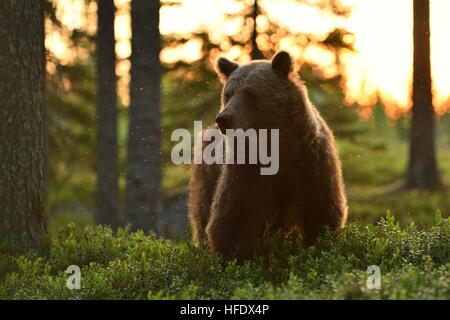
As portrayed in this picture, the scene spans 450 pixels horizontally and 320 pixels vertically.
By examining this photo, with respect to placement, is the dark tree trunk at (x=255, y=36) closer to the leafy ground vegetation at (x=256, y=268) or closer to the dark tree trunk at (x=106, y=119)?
the dark tree trunk at (x=106, y=119)

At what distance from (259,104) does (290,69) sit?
59cm

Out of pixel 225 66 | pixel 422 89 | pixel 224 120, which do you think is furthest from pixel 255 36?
pixel 224 120

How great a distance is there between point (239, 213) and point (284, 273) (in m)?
0.89

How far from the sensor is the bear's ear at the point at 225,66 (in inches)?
299

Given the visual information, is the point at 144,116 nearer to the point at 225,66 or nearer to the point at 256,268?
the point at 225,66

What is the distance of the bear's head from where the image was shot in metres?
6.80

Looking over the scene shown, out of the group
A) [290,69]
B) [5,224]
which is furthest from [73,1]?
[290,69]

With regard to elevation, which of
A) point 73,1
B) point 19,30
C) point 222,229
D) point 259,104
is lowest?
point 222,229

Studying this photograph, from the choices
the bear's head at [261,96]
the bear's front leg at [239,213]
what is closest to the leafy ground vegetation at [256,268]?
the bear's front leg at [239,213]

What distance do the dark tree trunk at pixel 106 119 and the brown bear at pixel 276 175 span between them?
8.20 m

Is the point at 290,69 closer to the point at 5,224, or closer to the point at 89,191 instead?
the point at 5,224

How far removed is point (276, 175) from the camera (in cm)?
695

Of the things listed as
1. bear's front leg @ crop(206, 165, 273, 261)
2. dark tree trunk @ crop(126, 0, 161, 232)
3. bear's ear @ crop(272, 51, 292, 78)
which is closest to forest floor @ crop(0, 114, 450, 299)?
bear's front leg @ crop(206, 165, 273, 261)

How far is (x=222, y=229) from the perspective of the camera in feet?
22.9
